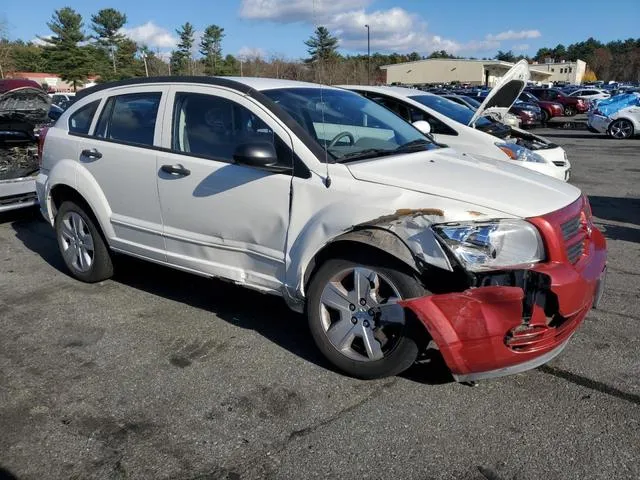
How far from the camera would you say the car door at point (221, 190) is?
3678 mm

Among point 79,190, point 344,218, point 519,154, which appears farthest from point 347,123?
point 519,154

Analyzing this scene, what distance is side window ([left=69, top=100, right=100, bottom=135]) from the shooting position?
16.3 feet

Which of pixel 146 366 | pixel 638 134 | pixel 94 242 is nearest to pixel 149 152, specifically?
pixel 94 242

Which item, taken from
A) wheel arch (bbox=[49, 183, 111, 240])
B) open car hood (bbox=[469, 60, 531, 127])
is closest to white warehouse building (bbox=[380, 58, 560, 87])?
open car hood (bbox=[469, 60, 531, 127])

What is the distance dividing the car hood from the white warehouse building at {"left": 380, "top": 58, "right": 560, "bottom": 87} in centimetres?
8762

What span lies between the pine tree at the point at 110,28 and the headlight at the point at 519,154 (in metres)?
82.4

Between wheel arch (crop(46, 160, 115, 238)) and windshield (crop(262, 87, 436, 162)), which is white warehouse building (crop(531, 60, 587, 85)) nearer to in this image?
windshield (crop(262, 87, 436, 162))

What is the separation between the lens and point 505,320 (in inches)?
112

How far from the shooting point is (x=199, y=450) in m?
2.79

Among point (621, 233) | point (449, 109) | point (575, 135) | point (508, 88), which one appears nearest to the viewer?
point (621, 233)

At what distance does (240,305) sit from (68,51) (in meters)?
77.1

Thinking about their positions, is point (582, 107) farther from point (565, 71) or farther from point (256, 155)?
point (565, 71)

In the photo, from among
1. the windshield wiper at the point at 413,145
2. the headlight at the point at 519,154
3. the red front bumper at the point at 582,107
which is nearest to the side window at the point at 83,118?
the windshield wiper at the point at 413,145

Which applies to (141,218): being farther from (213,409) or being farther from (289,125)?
(213,409)
